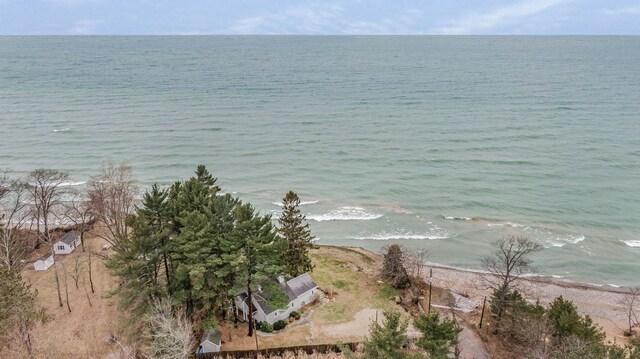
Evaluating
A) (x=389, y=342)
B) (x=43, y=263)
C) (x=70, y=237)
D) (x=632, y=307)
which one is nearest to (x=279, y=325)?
(x=389, y=342)

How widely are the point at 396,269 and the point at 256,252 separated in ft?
46.0

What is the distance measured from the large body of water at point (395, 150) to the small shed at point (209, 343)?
20829 mm

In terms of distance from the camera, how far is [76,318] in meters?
31.1

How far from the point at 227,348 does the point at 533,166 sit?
172ft

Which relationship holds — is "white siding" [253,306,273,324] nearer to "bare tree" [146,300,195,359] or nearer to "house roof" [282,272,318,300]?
"house roof" [282,272,318,300]

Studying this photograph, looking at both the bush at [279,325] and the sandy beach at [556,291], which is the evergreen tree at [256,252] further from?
the sandy beach at [556,291]

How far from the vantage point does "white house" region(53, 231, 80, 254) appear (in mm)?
40344

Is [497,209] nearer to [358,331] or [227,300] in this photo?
[358,331]

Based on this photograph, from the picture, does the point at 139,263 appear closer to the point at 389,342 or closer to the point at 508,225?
the point at 389,342

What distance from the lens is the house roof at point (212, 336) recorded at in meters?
27.4

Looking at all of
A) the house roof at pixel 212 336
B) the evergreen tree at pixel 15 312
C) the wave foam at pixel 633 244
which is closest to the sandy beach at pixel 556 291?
the wave foam at pixel 633 244

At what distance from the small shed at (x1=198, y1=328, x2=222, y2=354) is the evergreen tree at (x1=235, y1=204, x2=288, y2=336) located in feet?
10.2

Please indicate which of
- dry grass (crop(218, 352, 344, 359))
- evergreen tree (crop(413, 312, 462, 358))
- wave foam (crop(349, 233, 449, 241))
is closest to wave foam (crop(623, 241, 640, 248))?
wave foam (crop(349, 233, 449, 241))

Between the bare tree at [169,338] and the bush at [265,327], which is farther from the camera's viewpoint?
the bush at [265,327]
